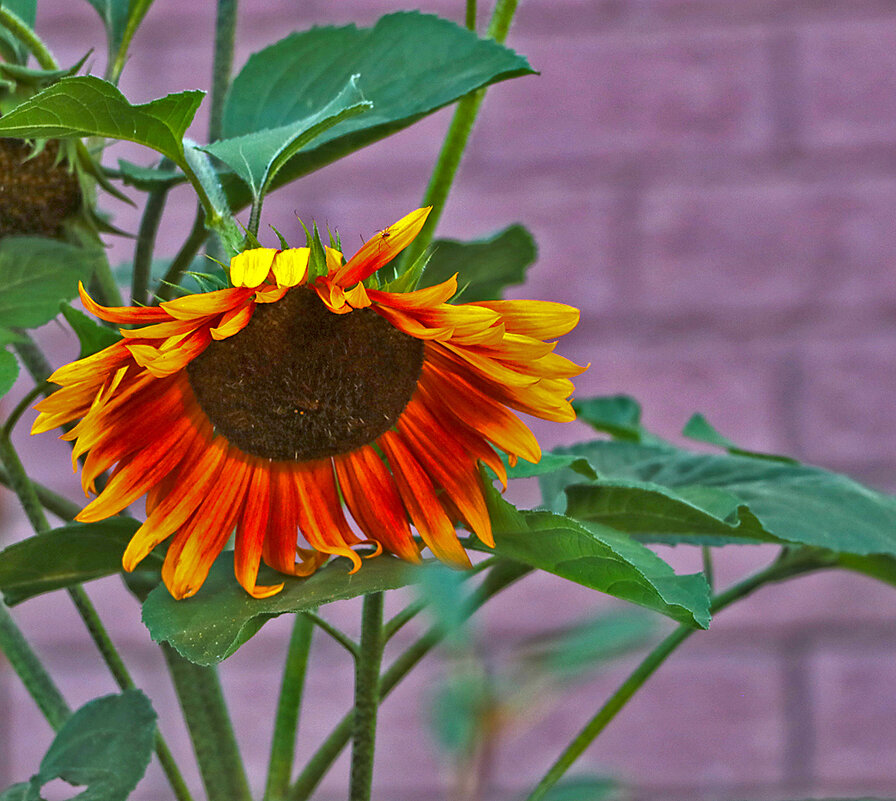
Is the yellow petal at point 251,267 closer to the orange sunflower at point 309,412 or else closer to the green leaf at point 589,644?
the orange sunflower at point 309,412

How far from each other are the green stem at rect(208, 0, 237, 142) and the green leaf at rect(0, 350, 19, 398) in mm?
88

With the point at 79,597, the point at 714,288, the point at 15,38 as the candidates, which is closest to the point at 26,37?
the point at 15,38

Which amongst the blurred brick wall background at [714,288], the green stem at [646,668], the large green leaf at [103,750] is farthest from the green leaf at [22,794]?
the blurred brick wall background at [714,288]

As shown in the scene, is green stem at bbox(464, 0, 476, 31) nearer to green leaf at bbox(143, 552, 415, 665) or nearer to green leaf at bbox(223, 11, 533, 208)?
green leaf at bbox(223, 11, 533, 208)

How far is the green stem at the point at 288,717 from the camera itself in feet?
0.85

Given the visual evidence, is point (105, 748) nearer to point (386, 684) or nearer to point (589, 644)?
point (386, 684)

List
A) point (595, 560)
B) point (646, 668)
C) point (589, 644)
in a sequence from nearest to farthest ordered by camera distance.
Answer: point (589, 644) → point (595, 560) → point (646, 668)

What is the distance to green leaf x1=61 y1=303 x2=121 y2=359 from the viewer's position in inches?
7.5

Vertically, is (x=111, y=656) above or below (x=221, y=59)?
below

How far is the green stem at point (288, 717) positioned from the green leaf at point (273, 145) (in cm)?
12

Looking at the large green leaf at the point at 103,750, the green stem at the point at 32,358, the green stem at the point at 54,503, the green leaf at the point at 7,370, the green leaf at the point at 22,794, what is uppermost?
the green leaf at the point at 7,370

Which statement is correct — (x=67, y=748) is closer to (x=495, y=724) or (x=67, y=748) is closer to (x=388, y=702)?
(x=495, y=724)

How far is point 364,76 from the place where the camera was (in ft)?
0.75

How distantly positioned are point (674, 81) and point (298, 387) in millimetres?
640
